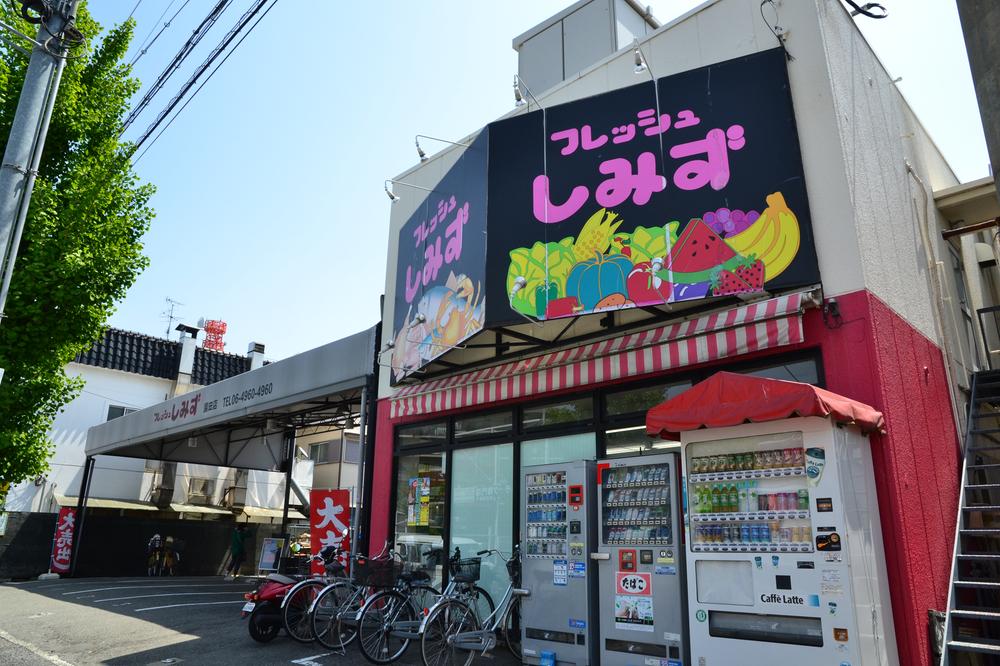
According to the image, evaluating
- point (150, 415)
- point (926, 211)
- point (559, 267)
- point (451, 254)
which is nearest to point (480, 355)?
point (451, 254)

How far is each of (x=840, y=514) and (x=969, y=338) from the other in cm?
699

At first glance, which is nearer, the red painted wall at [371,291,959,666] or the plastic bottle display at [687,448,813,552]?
the plastic bottle display at [687,448,813,552]

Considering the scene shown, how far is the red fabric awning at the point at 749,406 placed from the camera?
17.0 feet

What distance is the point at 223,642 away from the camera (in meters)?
8.60

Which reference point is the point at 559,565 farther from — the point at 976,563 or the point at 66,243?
the point at 66,243

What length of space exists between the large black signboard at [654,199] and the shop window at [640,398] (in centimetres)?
126

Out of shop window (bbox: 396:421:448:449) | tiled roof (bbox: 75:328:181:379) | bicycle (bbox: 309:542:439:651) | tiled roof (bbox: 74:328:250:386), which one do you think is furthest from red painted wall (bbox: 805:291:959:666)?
tiled roof (bbox: 75:328:181:379)

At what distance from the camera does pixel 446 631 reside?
22.9 feet

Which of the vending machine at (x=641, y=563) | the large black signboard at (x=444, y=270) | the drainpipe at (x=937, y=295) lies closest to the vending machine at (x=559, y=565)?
the vending machine at (x=641, y=563)

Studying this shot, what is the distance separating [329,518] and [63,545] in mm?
12342

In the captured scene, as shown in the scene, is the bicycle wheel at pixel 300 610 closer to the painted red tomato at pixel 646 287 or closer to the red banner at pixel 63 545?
the painted red tomato at pixel 646 287

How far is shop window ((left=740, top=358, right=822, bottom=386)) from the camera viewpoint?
649cm

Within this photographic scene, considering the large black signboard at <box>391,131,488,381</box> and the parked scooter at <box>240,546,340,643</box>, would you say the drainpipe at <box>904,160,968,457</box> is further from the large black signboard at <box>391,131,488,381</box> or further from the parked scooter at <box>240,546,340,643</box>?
the parked scooter at <box>240,546,340,643</box>

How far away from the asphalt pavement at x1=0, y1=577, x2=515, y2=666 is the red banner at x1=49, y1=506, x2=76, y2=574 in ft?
14.8
